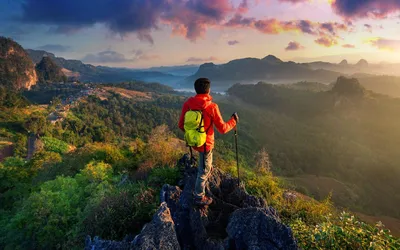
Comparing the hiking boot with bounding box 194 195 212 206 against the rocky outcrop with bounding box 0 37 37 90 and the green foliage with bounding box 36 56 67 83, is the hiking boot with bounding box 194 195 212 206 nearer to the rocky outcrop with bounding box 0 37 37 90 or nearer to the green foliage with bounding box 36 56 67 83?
the rocky outcrop with bounding box 0 37 37 90

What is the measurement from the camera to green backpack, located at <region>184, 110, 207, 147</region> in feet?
16.6

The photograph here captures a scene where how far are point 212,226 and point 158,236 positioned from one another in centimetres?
161

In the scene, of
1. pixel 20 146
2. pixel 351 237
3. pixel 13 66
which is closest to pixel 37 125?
pixel 20 146

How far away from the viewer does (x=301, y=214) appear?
335 inches

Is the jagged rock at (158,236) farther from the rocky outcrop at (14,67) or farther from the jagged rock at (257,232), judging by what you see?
the rocky outcrop at (14,67)

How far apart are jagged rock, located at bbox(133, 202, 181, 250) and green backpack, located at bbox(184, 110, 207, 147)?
5.07ft

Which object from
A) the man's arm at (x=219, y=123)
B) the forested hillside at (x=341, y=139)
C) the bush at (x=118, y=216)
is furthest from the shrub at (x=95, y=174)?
the forested hillside at (x=341, y=139)

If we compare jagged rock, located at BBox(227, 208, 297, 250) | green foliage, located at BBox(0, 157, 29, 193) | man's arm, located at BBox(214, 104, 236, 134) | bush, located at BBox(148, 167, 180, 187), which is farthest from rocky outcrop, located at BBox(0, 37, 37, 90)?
jagged rock, located at BBox(227, 208, 297, 250)

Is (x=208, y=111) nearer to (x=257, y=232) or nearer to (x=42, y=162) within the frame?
(x=257, y=232)

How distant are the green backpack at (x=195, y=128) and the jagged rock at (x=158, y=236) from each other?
5.07ft

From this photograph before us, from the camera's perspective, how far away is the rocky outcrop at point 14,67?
118 m

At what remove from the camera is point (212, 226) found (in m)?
5.55

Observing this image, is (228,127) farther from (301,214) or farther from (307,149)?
(307,149)

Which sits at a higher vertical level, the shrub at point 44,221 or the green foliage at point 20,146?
the shrub at point 44,221
